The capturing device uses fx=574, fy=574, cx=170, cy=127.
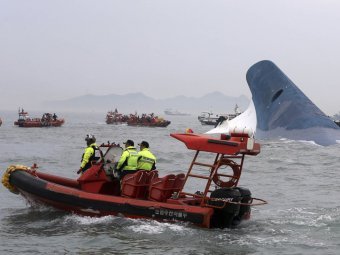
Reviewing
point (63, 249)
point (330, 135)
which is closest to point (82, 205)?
point (63, 249)

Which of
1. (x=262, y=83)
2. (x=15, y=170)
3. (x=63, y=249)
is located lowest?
(x=63, y=249)

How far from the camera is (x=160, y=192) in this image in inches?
458

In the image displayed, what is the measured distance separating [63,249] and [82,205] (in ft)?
6.47

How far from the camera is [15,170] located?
13.5 meters

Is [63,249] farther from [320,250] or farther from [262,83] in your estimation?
[262,83]

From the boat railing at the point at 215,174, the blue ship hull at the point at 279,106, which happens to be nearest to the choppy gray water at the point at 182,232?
the boat railing at the point at 215,174

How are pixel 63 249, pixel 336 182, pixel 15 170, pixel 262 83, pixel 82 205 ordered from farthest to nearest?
pixel 262 83, pixel 336 182, pixel 15 170, pixel 82 205, pixel 63 249

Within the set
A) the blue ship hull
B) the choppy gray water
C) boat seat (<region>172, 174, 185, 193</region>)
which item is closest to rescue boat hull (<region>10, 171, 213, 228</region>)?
the choppy gray water

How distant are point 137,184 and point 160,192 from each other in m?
0.54

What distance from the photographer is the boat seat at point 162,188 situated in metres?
11.6

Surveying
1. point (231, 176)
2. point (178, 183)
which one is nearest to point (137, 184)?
point (178, 183)

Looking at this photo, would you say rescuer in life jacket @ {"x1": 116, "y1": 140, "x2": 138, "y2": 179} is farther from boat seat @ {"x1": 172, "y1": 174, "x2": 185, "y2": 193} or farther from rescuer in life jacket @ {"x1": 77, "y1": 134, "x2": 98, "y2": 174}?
rescuer in life jacket @ {"x1": 77, "y1": 134, "x2": 98, "y2": 174}

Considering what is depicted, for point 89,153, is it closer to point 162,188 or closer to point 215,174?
point 162,188

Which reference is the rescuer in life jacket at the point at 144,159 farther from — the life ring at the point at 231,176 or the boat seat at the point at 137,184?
the life ring at the point at 231,176
